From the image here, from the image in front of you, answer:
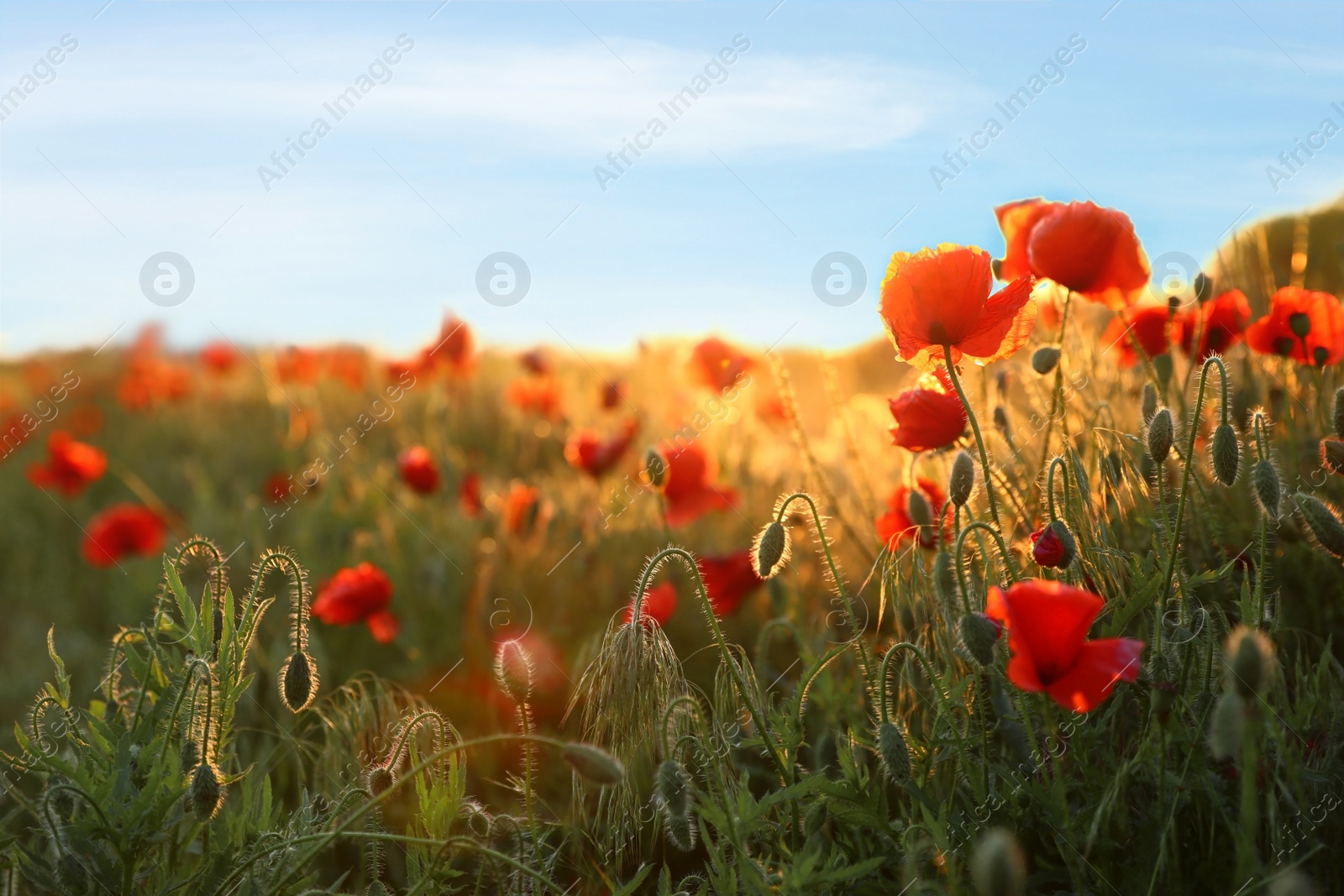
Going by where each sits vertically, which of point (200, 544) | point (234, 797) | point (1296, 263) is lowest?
point (234, 797)

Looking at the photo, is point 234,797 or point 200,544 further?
point 234,797

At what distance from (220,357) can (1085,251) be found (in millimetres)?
5944

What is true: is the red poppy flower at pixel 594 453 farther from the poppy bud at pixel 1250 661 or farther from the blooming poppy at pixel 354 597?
the poppy bud at pixel 1250 661

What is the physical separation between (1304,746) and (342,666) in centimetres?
256

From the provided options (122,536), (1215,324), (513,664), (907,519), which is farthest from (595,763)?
(122,536)

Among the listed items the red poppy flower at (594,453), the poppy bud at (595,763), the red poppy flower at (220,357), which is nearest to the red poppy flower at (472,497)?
the red poppy flower at (594,453)

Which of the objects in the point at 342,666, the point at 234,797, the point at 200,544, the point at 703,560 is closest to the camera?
the point at 200,544

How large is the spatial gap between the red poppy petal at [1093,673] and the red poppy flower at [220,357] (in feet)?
20.4

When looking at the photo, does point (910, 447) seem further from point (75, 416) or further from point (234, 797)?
point (75, 416)

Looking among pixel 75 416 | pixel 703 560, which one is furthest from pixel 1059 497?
pixel 75 416

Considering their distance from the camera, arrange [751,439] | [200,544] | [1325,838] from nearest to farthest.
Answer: [1325,838]
[200,544]
[751,439]

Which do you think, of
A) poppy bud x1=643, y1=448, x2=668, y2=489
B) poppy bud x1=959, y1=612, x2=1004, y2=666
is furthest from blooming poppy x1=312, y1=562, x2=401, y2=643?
poppy bud x1=959, y1=612, x2=1004, y2=666

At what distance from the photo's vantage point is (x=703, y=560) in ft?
7.96

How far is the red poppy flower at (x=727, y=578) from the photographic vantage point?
2383mm
